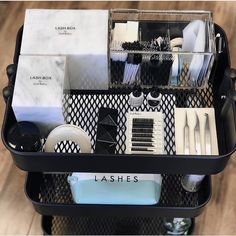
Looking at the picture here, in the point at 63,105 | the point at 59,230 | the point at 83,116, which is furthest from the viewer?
the point at 59,230

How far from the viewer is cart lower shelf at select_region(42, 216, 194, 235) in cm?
110

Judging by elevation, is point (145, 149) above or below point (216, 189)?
above

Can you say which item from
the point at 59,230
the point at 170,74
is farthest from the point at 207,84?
the point at 59,230

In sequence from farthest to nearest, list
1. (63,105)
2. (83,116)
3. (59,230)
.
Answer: (59,230) < (83,116) < (63,105)

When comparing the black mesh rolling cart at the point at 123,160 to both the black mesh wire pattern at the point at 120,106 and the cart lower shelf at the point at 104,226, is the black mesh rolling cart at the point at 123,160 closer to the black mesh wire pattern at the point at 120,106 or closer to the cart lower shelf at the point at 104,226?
the black mesh wire pattern at the point at 120,106

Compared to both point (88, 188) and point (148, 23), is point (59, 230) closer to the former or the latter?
point (88, 188)

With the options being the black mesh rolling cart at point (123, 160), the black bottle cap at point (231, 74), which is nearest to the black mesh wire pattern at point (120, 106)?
the black mesh rolling cart at point (123, 160)

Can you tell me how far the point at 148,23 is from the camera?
3.05 ft

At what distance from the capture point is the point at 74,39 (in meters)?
0.84

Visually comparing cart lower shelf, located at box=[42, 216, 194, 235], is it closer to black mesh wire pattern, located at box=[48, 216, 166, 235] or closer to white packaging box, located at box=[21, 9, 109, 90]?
black mesh wire pattern, located at box=[48, 216, 166, 235]

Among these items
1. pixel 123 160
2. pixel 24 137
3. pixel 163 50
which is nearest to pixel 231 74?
pixel 163 50

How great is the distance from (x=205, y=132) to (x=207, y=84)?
5.7 inches

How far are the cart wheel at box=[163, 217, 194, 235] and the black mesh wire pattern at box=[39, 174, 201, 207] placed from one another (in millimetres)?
147

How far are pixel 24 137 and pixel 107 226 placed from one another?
1.45ft
